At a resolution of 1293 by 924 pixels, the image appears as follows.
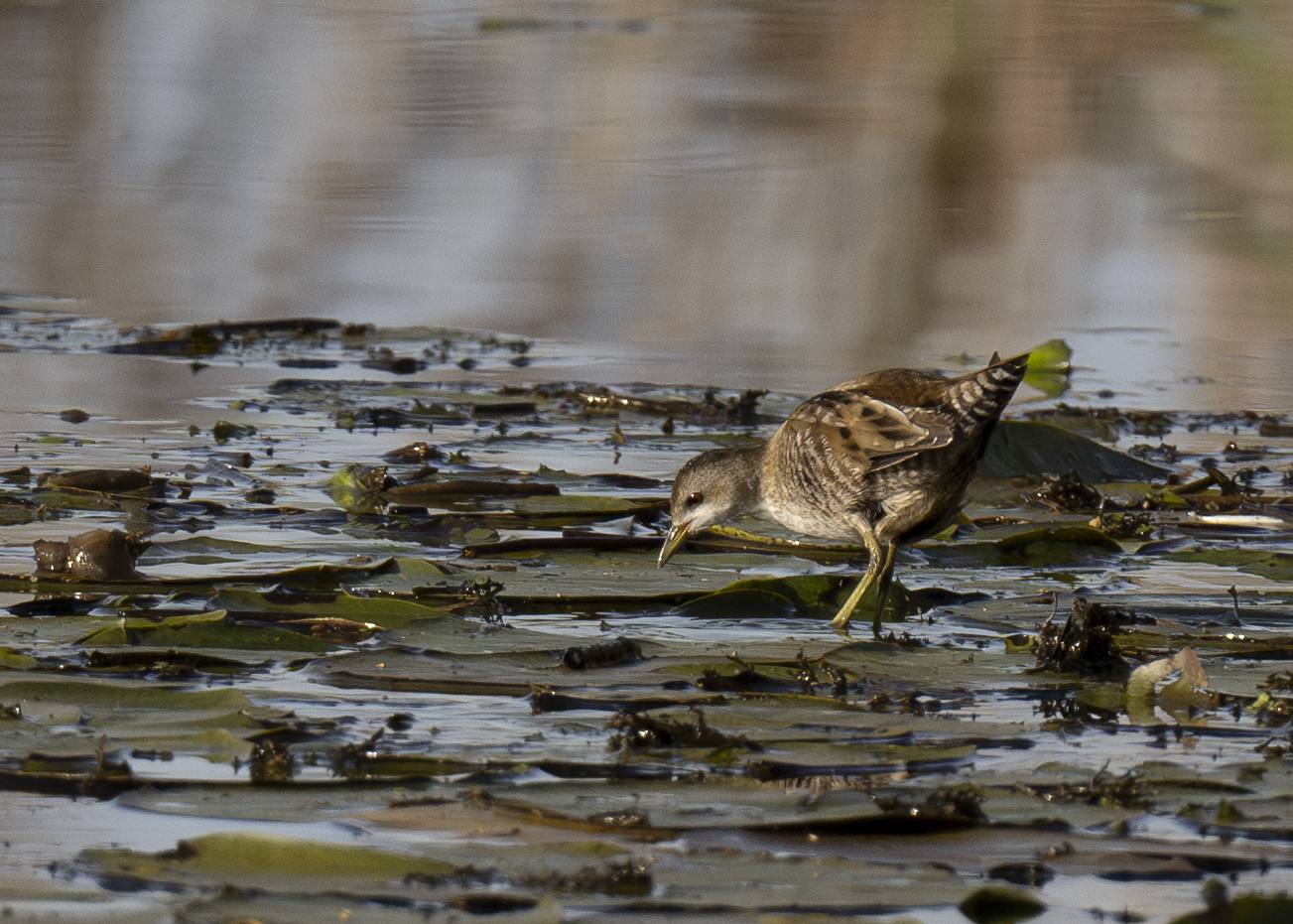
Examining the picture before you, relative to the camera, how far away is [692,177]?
14266 mm

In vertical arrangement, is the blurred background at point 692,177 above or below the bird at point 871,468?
above

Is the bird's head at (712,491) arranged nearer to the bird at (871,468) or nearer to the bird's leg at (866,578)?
the bird at (871,468)

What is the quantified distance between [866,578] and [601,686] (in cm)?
135

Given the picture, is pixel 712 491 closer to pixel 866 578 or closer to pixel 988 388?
pixel 866 578

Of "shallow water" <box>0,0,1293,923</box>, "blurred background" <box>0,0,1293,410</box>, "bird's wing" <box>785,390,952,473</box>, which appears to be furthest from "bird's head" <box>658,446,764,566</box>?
"blurred background" <box>0,0,1293,410</box>

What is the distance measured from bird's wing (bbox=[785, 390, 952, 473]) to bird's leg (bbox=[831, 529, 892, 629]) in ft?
0.67

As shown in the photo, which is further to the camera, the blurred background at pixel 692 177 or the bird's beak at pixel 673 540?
the blurred background at pixel 692 177

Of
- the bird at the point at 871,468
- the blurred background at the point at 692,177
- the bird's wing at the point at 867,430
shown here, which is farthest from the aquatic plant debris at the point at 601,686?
the blurred background at the point at 692,177

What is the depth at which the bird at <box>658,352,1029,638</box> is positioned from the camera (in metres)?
5.77

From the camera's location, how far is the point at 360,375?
8.92m

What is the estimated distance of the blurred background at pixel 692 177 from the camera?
10.6 metres

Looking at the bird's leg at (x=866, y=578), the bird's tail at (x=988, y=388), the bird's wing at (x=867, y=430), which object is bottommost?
the bird's leg at (x=866, y=578)

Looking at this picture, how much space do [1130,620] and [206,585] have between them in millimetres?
2280

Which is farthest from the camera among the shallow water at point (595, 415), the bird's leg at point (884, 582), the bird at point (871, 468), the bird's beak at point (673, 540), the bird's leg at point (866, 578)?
the bird's beak at point (673, 540)
